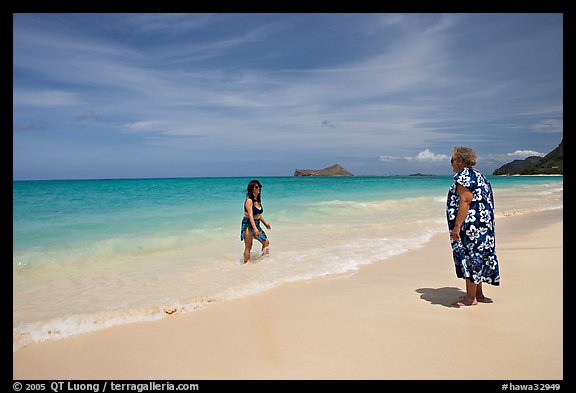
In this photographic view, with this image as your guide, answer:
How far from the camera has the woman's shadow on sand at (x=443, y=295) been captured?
16.2 ft

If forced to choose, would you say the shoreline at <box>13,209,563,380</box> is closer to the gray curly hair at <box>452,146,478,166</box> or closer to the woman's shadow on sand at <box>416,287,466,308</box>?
the woman's shadow on sand at <box>416,287,466,308</box>

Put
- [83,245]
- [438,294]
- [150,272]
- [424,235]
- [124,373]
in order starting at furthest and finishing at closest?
[424,235] < [83,245] < [150,272] < [438,294] < [124,373]

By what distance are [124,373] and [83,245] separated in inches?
324

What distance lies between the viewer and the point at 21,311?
547 centimetres

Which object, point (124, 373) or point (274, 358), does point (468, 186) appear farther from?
point (124, 373)

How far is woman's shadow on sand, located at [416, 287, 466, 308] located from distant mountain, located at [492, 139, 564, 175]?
9573 cm

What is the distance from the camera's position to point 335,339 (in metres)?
3.83

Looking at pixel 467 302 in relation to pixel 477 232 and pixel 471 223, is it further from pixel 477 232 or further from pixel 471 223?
pixel 471 223

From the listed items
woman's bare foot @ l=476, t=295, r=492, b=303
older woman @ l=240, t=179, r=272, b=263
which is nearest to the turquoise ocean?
older woman @ l=240, t=179, r=272, b=263

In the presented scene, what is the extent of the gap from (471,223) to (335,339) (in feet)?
7.53

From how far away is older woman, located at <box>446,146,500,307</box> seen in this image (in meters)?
4.66

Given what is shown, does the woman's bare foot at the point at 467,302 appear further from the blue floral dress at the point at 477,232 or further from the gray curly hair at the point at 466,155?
the gray curly hair at the point at 466,155

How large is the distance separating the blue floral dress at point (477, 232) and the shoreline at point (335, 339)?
44cm
